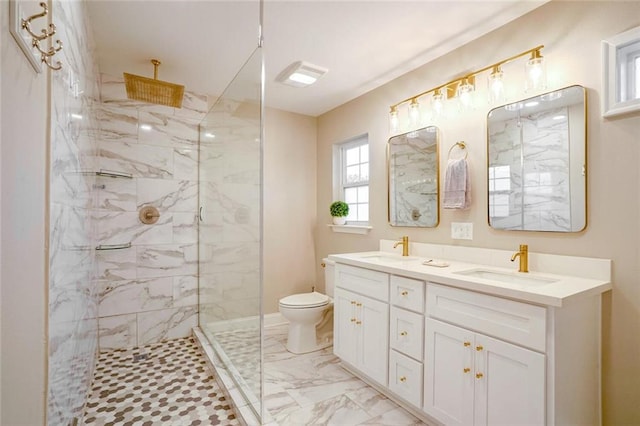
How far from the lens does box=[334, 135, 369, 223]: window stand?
323cm

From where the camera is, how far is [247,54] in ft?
7.93

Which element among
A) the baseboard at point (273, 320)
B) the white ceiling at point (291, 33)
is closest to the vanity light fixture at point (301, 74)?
the white ceiling at point (291, 33)

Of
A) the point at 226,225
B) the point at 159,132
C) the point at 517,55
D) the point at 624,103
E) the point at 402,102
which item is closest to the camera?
the point at 624,103

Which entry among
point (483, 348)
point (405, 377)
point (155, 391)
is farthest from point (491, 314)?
point (155, 391)

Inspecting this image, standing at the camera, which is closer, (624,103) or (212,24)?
(624,103)

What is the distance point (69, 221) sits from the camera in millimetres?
1477

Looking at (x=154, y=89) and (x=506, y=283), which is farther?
(x=154, y=89)

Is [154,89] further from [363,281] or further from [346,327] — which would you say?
[346,327]

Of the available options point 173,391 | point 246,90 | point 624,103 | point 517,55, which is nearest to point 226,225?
→ point 246,90

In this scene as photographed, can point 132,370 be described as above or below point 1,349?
below

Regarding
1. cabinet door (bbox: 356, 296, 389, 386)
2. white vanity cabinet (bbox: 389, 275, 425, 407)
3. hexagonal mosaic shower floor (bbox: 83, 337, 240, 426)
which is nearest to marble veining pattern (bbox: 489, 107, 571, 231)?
white vanity cabinet (bbox: 389, 275, 425, 407)

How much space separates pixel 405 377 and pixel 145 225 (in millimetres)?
2530

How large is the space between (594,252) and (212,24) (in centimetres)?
253

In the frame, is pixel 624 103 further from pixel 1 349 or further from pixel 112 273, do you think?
pixel 112 273
